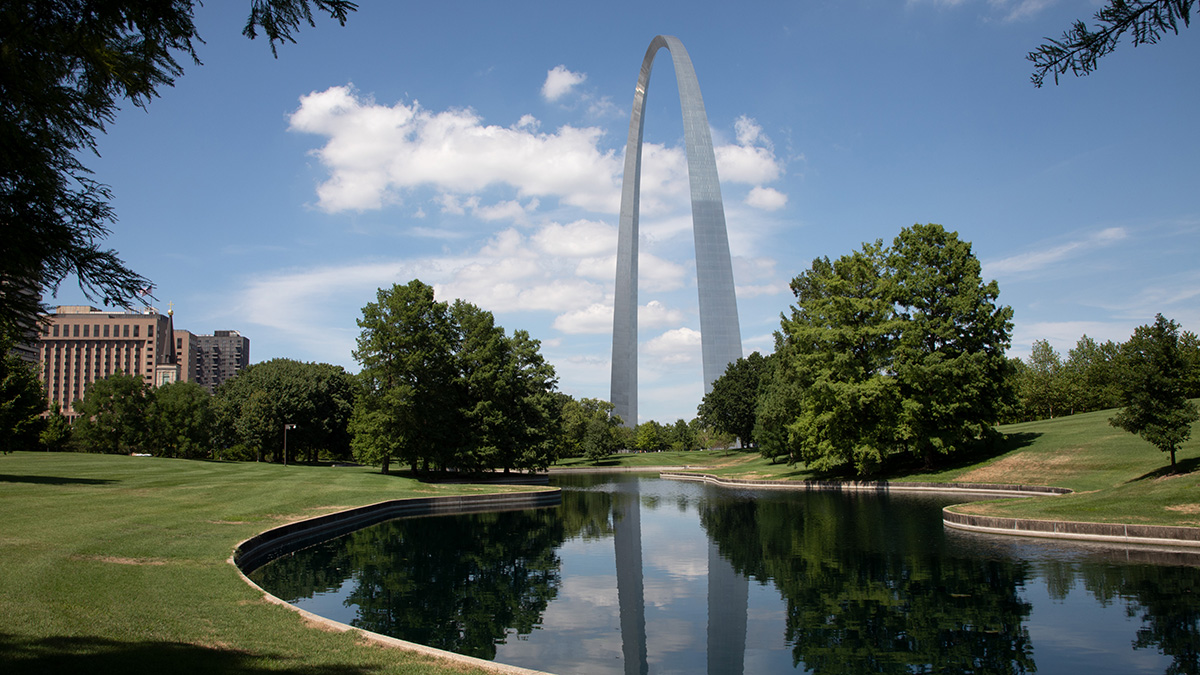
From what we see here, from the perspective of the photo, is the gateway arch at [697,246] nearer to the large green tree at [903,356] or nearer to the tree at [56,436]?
the large green tree at [903,356]

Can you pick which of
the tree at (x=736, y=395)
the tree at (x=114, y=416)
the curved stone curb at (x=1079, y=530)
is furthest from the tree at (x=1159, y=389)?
the tree at (x=114, y=416)

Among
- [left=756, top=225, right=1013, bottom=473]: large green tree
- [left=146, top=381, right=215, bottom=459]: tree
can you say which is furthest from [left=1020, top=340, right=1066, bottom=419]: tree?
[left=146, top=381, right=215, bottom=459]: tree

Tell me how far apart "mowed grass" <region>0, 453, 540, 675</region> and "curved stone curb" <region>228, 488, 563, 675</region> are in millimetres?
277

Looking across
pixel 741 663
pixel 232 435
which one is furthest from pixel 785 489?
pixel 232 435

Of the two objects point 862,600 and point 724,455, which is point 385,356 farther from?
point 724,455

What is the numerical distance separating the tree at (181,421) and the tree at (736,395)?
5065 centimetres

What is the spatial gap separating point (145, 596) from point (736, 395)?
63727 millimetres

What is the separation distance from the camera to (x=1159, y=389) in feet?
67.2

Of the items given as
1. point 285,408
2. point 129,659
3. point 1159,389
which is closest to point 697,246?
point 285,408

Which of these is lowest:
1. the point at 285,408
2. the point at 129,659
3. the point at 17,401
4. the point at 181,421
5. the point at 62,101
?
the point at 129,659

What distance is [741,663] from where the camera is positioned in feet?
31.4

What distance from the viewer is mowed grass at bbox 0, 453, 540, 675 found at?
707cm

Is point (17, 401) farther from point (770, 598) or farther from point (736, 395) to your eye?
point (736, 395)

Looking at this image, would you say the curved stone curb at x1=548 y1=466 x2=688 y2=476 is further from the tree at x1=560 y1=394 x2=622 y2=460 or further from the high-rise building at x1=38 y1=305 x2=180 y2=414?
the high-rise building at x1=38 y1=305 x2=180 y2=414
